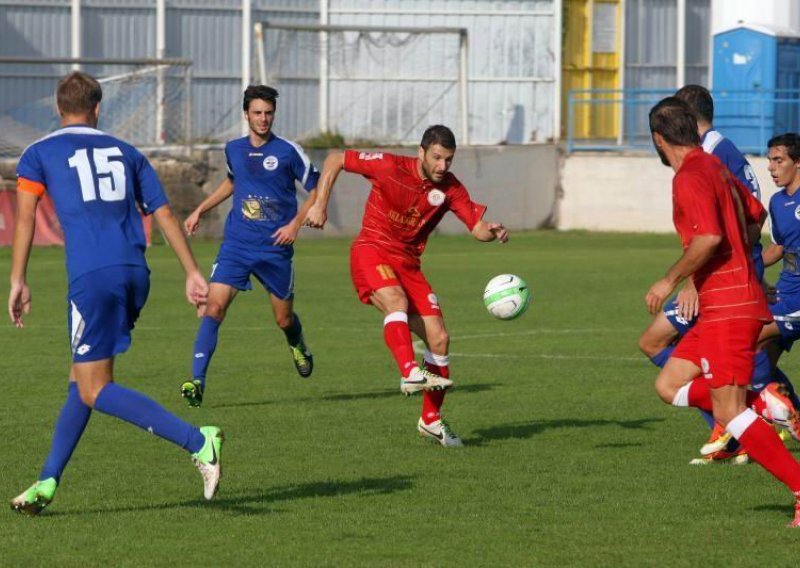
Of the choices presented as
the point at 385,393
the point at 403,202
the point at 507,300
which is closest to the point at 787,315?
the point at 507,300

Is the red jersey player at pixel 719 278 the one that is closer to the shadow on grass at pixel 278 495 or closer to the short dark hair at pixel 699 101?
the short dark hair at pixel 699 101

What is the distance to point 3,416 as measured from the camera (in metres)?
10.8

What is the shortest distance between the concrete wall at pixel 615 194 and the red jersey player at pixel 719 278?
23.2 m

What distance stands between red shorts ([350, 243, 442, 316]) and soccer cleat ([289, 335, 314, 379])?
7.09ft

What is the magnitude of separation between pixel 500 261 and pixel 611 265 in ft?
5.57

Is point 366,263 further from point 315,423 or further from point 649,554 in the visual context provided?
point 649,554

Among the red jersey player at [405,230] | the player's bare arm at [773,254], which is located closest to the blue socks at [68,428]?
the red jersey player at [405,230]

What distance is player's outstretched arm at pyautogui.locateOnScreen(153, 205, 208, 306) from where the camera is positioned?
24.6 feet

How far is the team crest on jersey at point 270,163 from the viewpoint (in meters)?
12.3

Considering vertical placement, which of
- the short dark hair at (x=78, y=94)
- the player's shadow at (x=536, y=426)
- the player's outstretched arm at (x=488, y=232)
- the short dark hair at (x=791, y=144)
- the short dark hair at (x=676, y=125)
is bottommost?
the player's shadow at (x=536, y=426)

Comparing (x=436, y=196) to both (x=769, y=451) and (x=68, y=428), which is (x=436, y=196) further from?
(x=769, y=451)

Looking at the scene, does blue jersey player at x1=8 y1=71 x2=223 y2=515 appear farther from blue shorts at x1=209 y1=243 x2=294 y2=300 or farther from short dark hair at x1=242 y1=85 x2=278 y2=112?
blue shorts at x1=209 y1=243 x2=294 y2=300

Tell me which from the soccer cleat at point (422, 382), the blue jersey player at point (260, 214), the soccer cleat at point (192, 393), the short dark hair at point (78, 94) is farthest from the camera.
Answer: the blue jersey player at point (260, 214)

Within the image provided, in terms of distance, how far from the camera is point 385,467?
9.10m
